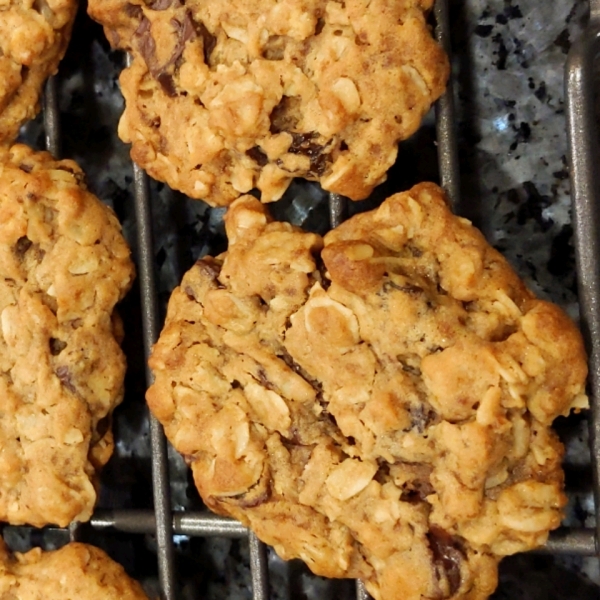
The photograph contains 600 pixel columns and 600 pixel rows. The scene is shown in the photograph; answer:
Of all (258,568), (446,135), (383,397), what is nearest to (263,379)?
(383,397)

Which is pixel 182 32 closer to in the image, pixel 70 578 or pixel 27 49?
pixel 27 49

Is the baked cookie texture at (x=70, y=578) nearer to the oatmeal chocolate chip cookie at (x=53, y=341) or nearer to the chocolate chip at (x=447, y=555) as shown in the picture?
the oatmeal chocolate chip cookie at (x=53, y=341)

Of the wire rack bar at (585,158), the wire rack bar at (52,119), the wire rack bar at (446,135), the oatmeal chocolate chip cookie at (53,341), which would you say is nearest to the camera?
the wire rack bar at (585,158)

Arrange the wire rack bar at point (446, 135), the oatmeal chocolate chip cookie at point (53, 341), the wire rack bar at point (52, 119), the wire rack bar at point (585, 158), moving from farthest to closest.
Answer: the wire rack bar at point (52, 119), the oatmeal chocolate chip cookie at point (53, 341), the wire rack bar at point (446, 135), the wire rack bar at point (585, 158)

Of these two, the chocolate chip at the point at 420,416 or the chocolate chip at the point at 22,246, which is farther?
the chocolate chip at the point at 22,246

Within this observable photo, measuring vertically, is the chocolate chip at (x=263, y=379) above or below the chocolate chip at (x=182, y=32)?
below

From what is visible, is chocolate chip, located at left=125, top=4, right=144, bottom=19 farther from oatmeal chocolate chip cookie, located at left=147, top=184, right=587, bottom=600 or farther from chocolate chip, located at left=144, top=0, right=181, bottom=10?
oatmeal chocolate chip cookie, located at left=147, top=184, right=587, bottom=600

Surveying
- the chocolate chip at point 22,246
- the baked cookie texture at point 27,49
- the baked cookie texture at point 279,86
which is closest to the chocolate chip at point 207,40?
the baked cookie texture at point 279,86
